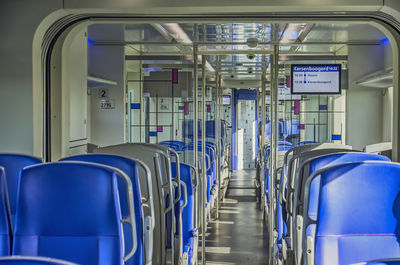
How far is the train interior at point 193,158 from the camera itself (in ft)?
6.51

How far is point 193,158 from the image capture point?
236 inches

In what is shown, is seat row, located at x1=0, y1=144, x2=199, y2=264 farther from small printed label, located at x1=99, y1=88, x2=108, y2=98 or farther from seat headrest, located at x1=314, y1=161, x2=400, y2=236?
small printed label, located at x1=99, y1=88, x2=108, y2=98

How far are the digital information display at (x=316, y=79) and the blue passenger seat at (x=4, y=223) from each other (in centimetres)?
429

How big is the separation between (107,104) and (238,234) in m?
2.50

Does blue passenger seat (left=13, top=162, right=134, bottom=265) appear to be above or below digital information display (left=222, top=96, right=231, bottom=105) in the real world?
below

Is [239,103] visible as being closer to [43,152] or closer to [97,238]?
[43,152]

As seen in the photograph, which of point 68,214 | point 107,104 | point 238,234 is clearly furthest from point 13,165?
point 238,234

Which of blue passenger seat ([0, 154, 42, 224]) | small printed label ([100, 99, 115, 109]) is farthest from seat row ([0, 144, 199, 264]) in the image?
small printed label ([100, 99, 115, 109])

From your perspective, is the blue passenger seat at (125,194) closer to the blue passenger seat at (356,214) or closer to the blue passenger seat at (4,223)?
the blue passenger seat at (4,223)

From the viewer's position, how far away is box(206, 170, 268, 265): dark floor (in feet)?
17.5

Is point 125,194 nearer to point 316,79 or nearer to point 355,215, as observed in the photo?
point 355,215

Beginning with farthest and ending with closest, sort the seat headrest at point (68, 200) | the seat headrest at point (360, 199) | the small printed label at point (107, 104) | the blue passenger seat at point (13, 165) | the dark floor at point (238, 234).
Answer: the small printed label at point (107, 104) < the dark floor at point (238, 234) < the blue passenger seat at point (13, 165) < the seat headrest at point (360, 199) < the seat headrest at point (68, 200)

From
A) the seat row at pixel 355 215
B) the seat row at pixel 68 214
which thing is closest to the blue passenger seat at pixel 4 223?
the seat row at pixel 68 214

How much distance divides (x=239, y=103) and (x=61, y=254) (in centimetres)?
1191
